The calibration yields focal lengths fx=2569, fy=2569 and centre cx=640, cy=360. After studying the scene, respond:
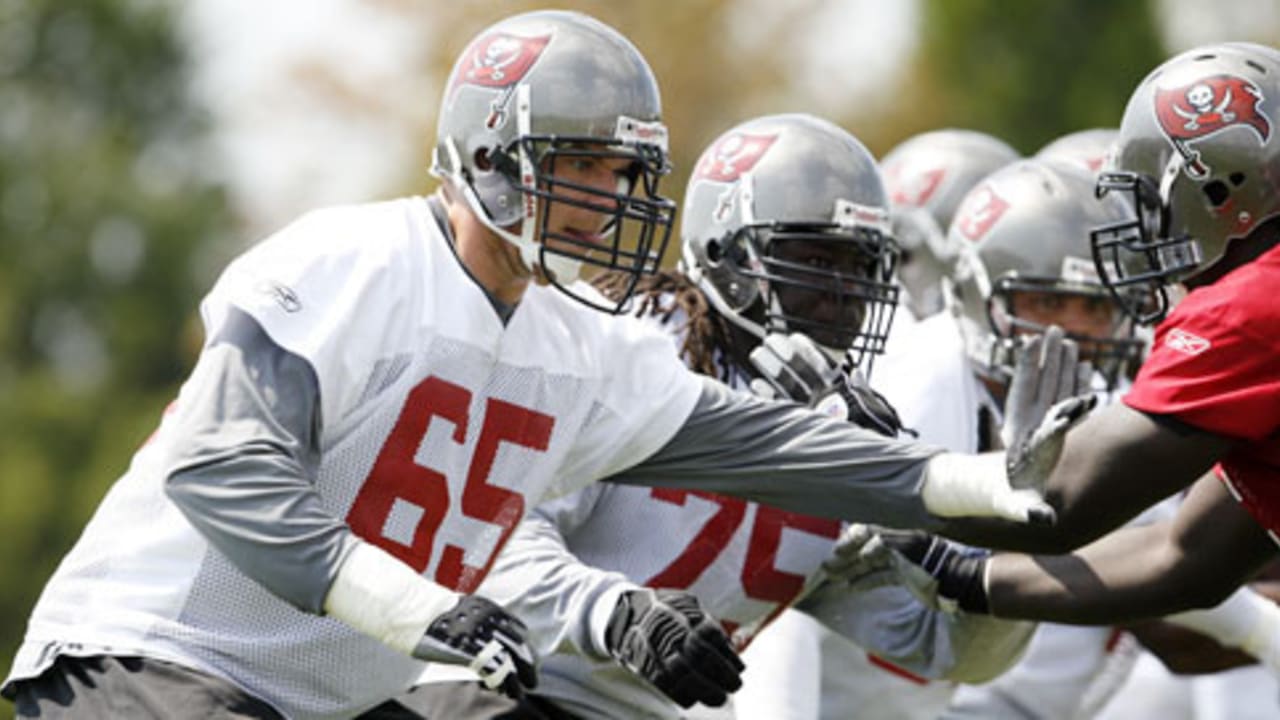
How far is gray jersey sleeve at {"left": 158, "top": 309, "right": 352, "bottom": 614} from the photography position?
179 inches

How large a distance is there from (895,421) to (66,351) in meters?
25.1

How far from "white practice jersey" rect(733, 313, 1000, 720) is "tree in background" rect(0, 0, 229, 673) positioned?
1676 cm

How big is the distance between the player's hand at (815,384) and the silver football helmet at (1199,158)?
2.10 feet

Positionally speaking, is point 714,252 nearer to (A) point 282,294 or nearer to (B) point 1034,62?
(A) point 282,294

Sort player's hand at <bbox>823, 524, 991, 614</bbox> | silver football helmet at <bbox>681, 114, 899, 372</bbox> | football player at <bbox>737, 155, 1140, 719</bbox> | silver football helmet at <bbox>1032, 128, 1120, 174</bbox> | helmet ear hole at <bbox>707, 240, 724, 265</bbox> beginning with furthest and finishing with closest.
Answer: silver football helmet at <bbox>1032, 128, 1120, 174</bbox> → football player at <bbox>737, 155, 1140, 719</bbox> → helmet ear hole at <bbox>707, 240, 724, 265</bbox> → silver football helmet at <bbox>681, 114, 899, 372</bbox> → player's hand at <bbox>823, 524, 991, 614</bbox>

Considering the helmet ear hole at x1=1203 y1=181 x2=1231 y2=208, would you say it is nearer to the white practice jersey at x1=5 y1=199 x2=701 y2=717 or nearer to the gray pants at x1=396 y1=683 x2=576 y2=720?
the white practice jersey at x1=5 y1=199 x2=701 y2=717

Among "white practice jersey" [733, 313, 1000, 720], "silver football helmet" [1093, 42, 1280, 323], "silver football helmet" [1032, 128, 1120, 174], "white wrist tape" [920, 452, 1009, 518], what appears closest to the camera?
"white wrist tape" [920, 452, 1009, 518]

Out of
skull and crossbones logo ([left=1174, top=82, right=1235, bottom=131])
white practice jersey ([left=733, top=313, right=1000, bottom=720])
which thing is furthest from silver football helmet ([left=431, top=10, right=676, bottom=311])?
white practice jersey ([left=733, top=313, right=1000, bottom=720])

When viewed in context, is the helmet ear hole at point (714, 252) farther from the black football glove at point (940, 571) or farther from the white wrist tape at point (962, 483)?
the white wrist tape at point (962, 483)

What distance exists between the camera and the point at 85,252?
30328mm

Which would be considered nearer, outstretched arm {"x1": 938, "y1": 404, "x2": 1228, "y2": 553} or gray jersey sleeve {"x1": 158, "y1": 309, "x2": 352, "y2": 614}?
gray jersey sleeve {"x1": 158, "y1": 309, "x2": 352, "y2": 614}

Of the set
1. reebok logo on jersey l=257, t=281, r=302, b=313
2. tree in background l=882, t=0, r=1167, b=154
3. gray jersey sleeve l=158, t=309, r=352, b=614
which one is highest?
reebok logo on jersey l=257, t=281, r=302, b=313

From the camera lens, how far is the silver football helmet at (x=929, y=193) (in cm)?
902

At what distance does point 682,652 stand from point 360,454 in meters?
0.75
